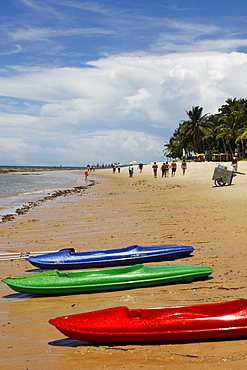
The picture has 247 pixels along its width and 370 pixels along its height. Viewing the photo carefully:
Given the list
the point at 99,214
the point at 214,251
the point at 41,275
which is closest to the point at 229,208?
the point at 99,214

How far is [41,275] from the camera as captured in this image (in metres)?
5.77

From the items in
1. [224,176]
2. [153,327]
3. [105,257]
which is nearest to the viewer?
[153,327]

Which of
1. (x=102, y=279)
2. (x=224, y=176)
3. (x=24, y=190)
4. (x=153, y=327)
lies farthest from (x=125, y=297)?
(x=24, y=190)

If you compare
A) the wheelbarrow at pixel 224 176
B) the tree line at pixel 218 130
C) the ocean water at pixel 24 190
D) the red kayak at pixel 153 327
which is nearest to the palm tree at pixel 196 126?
the tree line at pixel 218 130

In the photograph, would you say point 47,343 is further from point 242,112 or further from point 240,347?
point 242,112

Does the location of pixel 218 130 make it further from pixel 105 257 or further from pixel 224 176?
pixel 105 257

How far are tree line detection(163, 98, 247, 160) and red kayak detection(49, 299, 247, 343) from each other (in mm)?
54533

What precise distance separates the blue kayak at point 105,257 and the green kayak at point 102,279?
1129 millimetres

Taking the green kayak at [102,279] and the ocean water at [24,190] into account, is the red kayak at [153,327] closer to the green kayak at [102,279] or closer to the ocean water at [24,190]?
the green kayak at [102,279]

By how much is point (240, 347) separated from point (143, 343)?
101 centimetres

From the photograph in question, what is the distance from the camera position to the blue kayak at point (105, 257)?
22.9ft

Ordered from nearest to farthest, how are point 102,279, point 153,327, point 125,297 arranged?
1. point 153,327
2. point 125,297
3. point 102,279

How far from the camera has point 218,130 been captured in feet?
226

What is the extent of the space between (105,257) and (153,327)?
135 inches
